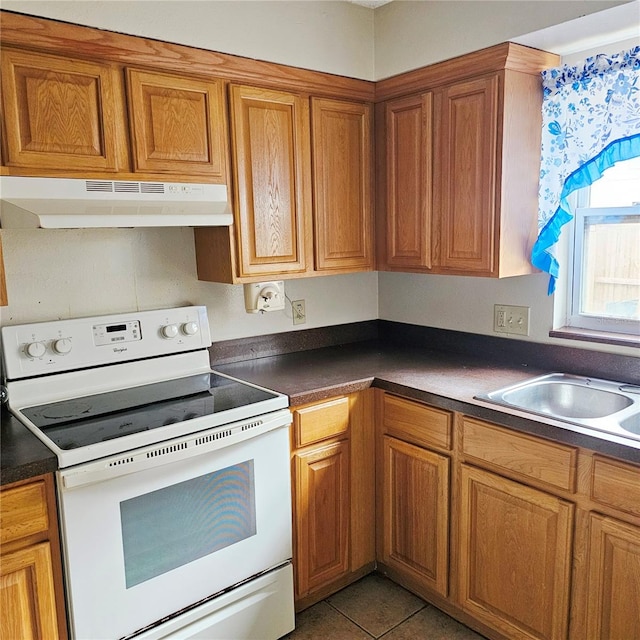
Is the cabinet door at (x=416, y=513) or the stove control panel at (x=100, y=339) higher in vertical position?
the stove control panel at (x=100, y=339)

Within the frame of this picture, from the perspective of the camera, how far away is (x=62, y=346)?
1.96 m

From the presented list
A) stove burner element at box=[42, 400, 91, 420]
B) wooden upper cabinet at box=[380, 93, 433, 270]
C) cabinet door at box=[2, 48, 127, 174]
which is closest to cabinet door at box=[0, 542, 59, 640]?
stove burner element at box=[42, 400, 91, 420]

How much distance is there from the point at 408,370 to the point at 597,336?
71 cm

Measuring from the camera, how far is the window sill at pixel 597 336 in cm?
204

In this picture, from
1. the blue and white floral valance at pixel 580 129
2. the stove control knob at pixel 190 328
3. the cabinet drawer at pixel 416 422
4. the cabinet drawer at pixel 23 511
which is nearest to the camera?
the cabinet drawer at pixel 23 511

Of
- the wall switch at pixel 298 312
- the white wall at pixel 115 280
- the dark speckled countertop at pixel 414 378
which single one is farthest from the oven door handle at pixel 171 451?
the wall switch at pixel 298 312

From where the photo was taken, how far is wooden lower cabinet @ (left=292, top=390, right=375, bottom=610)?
2.10 m

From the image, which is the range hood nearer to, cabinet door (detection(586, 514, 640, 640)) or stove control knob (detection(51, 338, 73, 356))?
stove control knob (detection(51, 338, 73, 356))

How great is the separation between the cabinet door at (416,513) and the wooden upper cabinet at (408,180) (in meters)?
0.79

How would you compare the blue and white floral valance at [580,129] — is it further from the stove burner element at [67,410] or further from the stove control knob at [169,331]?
the stove burner element at [67,410]

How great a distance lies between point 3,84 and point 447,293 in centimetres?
186

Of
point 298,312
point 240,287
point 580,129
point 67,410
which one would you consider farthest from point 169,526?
point 580,129

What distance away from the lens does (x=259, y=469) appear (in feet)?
6.29

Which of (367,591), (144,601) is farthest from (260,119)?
(367,591)
